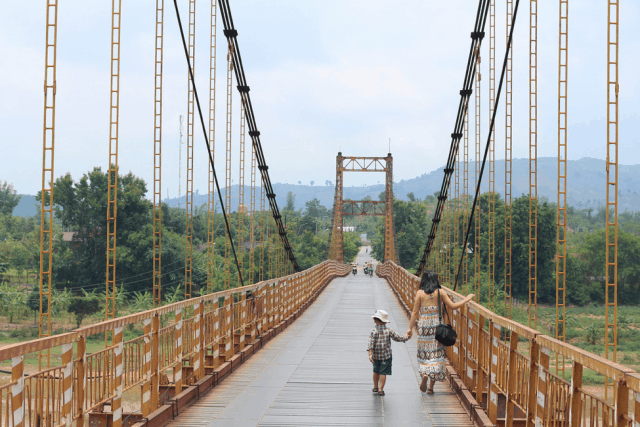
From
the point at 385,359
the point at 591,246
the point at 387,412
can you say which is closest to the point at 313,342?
the point at 385,359

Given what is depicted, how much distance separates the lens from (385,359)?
6.52 metres

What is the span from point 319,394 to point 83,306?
44.7 metres

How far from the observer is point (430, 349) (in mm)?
6434

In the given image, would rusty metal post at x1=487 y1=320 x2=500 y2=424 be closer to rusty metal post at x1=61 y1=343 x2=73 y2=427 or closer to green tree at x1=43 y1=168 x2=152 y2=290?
rusty metal post at x1=61 y1=343 x2=73 y2=427

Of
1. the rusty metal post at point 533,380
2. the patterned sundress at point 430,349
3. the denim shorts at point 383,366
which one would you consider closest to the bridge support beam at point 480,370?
the patterned sundress at point 430,349

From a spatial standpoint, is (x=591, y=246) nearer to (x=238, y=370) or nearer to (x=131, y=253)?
(x=131, y=253)

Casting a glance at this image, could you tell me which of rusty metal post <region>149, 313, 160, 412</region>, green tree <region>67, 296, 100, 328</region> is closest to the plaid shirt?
rusty metal post <region>149, 313, 160, 412</region>

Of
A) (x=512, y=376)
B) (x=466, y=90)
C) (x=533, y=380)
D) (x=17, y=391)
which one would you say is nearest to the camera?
(x=17, y=391)

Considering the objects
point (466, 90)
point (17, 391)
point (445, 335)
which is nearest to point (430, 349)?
point (445, 335)

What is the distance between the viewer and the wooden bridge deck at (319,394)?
215 inches

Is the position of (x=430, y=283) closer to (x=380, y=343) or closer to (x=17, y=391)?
(x=380, y=343)

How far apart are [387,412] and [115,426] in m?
2.45

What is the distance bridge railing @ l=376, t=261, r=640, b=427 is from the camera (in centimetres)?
Answer: 282

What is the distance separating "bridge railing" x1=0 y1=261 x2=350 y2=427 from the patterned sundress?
90.2 inches
